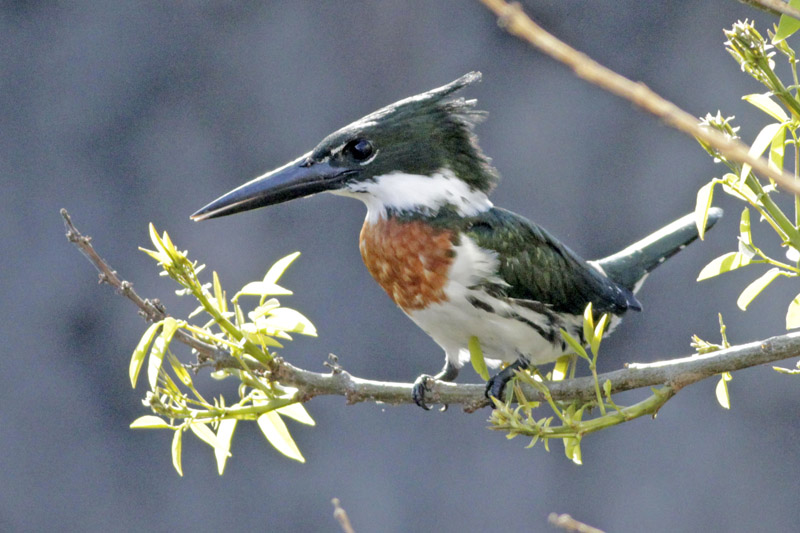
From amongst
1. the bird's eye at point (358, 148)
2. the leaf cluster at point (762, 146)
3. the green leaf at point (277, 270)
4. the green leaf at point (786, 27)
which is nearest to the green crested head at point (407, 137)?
the bird's eye at point (358, 148)

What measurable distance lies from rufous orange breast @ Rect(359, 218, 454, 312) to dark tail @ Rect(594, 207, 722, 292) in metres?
0.38

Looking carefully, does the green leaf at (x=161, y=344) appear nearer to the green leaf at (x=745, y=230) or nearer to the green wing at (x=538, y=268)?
the green leaf at (x=745, y=230)

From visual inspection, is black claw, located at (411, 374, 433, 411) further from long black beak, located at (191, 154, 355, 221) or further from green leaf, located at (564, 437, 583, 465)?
long black beak, located at (191, 154, 355, 221)

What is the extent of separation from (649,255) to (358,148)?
1.88ft

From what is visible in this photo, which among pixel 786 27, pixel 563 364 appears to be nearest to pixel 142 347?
pixel 786 27

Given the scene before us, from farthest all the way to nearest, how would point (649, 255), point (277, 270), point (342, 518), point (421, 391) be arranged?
point (649, 255) → point (421, 391) → point (342, 518) → point (277, 270)

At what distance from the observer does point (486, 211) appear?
4.21 feet

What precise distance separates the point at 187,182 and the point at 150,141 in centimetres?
17

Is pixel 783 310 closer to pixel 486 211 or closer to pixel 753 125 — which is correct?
pixel 753 125

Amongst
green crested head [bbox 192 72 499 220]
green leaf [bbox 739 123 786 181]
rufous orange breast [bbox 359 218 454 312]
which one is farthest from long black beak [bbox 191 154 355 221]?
green leaf [bbox 739 123 786 181]

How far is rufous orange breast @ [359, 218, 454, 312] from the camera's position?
1216mm

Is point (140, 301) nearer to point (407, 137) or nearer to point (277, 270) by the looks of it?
point (277, 270)

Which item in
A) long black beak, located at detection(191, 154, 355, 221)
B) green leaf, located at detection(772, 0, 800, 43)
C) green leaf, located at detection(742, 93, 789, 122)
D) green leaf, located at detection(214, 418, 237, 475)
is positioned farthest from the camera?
long black beak, located at detection(191, 154, 355, 221)

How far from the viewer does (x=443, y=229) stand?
124cm
